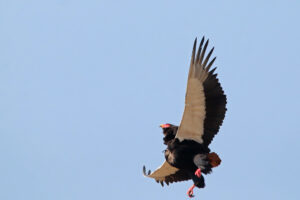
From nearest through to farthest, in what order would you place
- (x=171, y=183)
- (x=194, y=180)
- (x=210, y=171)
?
(x=210, y=171)
(x=194, y=180)
(x=171, y=183)

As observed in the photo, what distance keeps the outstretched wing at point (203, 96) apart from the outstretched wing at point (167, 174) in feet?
12.6

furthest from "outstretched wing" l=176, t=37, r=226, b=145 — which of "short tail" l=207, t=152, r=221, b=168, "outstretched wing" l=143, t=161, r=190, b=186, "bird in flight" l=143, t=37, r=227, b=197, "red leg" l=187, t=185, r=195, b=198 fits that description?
"outstretched wing" l=143, t=161, r=190, b=186

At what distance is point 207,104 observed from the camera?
104 feet

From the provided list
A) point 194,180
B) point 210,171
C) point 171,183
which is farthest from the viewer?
point 171,183

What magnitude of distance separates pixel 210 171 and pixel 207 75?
3.69 m

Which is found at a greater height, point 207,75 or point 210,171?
point 207,75

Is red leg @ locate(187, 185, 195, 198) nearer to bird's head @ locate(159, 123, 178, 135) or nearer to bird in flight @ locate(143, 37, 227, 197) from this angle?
bird in flight @ locate(143, 37, 227, 197)

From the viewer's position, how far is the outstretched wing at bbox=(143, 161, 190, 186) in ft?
116

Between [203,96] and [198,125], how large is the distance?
51.0 inches

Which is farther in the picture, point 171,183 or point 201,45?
point 171,183

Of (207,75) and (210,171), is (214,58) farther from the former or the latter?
(210,171)

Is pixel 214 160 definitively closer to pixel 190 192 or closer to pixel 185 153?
pixel 185 153

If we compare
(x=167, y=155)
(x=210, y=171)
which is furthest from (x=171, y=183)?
(x=210, y=171)

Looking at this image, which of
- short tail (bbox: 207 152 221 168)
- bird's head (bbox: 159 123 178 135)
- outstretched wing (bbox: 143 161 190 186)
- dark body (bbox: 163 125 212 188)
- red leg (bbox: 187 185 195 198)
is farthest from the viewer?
outstretched wing (bbox: 143 161 190 186)
